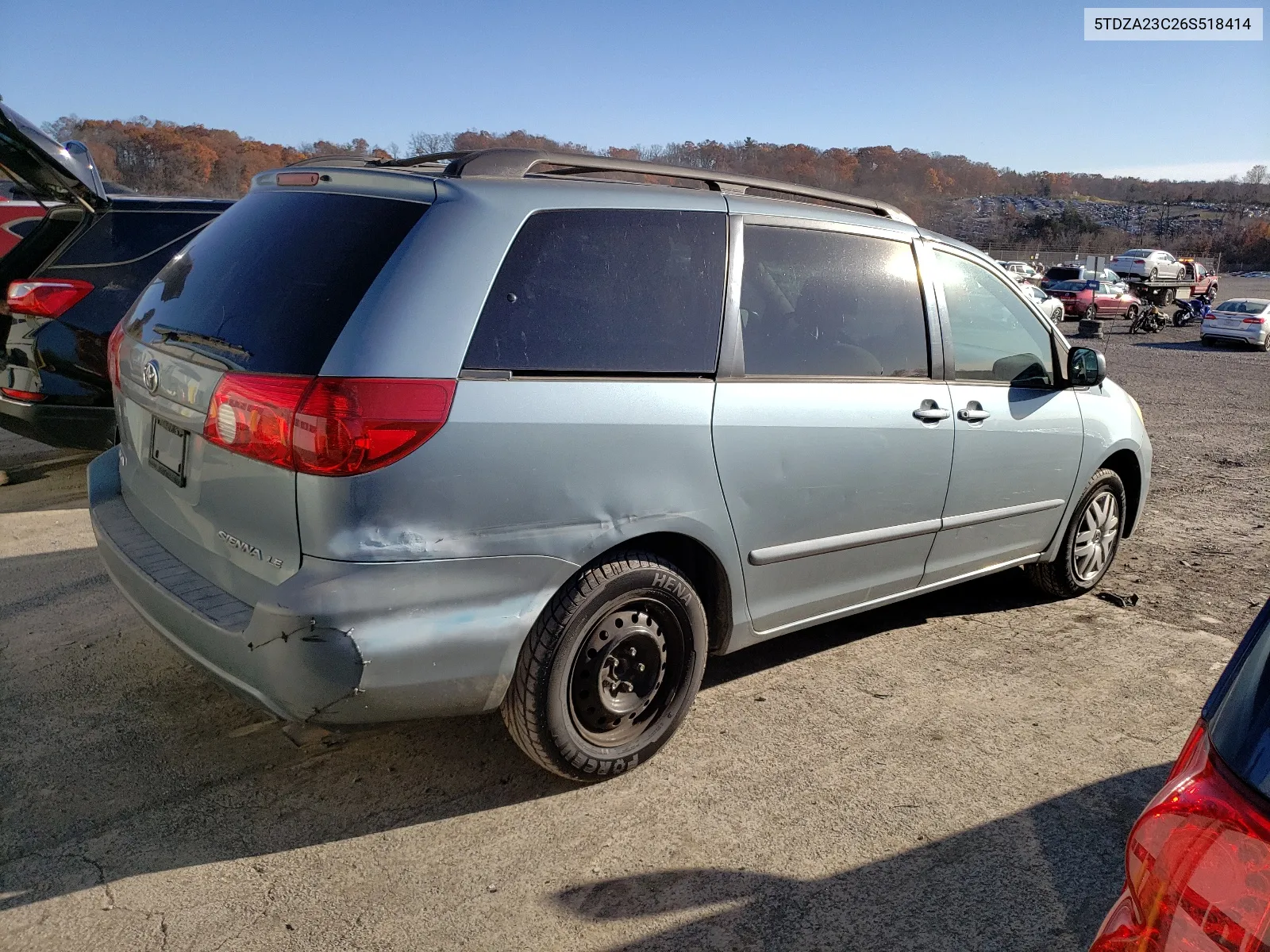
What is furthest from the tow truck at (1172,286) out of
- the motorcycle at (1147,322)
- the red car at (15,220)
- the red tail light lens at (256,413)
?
the red tail light lens at (256,413)

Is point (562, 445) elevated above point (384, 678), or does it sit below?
above

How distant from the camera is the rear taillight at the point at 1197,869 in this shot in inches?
48.5

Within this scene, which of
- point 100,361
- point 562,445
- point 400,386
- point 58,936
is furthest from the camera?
point 100,361

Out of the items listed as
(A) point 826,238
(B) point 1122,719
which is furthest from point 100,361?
(B) point 1122,719

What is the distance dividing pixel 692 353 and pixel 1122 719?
220cm

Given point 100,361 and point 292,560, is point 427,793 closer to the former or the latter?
point 292,560

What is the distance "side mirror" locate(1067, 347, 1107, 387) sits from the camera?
462cm

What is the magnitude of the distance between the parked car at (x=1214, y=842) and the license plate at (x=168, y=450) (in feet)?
8.60

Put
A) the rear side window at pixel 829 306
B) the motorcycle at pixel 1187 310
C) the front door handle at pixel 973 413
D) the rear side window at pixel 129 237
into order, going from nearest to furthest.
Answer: the rear side window at pixel 829 306
the front door handle at pixel 973 413
the rear side window at pixel 129 237
the motorcycle at pixel 1187 310

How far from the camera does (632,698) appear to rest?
3.26m

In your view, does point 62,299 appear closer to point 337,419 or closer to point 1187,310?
point 337,419

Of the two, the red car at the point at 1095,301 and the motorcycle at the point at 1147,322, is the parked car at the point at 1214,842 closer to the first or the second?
the motorcycle at the point at 1147,322

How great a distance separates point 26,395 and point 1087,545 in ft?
19.2

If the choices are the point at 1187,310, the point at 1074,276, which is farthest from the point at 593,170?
the point at 1074,276
